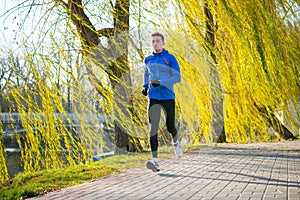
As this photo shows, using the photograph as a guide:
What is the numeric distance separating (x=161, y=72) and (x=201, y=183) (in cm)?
151

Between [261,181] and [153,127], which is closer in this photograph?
[261,181]

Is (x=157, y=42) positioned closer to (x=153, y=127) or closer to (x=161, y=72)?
(x=161, y=72)

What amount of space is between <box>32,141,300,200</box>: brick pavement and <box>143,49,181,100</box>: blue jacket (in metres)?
0.96

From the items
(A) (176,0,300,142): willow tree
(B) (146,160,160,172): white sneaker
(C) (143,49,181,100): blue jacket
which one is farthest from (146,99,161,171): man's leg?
(A) (176,0,300,142): willow tree

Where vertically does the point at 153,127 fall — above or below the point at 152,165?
above

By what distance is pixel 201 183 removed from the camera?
462 cm

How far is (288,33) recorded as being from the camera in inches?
256

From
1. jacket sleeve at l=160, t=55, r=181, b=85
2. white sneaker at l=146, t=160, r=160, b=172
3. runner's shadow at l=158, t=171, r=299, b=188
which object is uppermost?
jacket sleeve at l=160, t=55, r=181, b=85

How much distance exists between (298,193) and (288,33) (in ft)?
10.7

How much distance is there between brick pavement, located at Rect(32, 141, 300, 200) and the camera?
12.9 ft

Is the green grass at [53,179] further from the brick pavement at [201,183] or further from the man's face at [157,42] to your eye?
the man's face at [157,42]

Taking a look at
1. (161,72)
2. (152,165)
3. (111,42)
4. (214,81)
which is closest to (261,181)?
(152,165)

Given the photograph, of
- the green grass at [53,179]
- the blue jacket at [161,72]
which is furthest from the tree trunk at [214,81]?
the green grass at [53,179]

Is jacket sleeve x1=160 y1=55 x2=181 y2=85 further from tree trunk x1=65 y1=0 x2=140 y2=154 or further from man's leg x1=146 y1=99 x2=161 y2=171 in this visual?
tree trunk x1=65 y1=0 x2=140 y2=154
